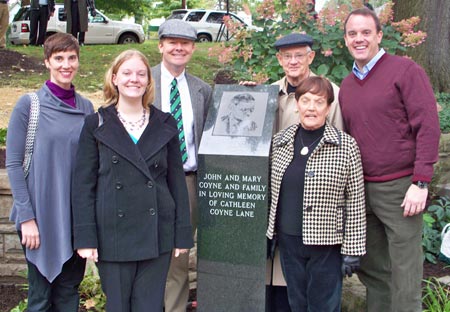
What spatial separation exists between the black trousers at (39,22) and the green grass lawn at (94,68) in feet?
7.52

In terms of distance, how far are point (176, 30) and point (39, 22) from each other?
10.3 metres

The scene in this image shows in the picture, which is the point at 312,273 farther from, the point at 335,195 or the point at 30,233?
the point at 30,233

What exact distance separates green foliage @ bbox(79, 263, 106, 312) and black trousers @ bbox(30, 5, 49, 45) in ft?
31.6

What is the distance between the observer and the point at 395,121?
10.9 ft

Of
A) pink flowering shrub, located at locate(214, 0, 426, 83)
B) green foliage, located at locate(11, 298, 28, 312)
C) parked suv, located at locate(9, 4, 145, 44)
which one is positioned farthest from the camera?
parked suv, located at locate(9, 4, 145, 44)

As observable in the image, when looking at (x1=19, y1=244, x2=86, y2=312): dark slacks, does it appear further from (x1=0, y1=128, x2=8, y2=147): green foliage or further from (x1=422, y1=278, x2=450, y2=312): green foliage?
(x1=0, y1=128, x2=8, y2=147): green foliage

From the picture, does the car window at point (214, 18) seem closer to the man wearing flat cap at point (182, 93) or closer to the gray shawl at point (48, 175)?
the man wearing flat cap at point (182, 93)

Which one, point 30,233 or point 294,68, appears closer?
point 30,233

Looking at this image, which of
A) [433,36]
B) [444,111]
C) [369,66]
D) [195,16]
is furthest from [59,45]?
[195,16]

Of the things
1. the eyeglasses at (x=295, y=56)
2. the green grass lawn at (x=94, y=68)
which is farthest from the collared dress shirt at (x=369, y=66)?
the green grass lawn at (x=94, y=68)

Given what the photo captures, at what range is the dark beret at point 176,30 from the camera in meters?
3.65

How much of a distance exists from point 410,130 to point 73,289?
7.06 feet

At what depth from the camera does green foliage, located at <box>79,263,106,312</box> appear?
167 inches

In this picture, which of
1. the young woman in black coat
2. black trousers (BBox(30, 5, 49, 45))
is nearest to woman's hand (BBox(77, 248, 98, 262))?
the young woman in black coat
